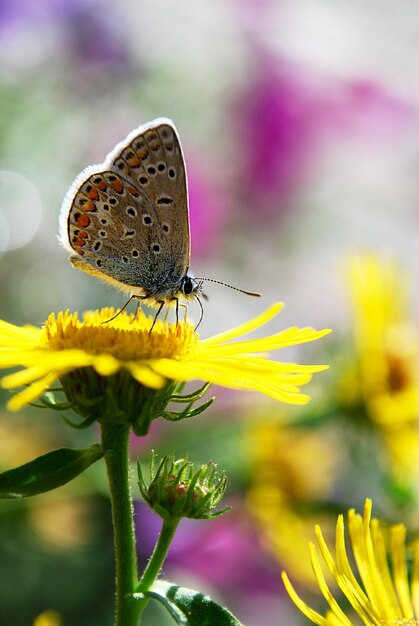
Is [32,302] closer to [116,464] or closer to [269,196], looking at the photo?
[269,196]

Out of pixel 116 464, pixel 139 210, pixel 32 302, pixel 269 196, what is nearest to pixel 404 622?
pixel 116 464

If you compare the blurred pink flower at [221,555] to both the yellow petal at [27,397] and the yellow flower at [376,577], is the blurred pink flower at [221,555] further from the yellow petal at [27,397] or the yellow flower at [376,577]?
the yellow petal at [27,397]

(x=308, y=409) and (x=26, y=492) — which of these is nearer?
(x=26, y=492)

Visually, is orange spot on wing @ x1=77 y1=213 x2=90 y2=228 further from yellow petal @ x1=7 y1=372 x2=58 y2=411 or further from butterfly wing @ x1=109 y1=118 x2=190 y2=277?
yellow petal @ x1=7 y1=372 x2=58 y2=411

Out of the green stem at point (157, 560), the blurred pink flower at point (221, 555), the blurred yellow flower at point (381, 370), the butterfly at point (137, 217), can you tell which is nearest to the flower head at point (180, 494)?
the green stem at point (157, 560)

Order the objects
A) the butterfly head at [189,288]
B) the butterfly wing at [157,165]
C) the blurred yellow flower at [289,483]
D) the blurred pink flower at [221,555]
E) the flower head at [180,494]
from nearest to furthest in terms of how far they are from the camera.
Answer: the flower head at [180,494]
the butterfly wing at [157,165]
the butterfly head at [189,288]
the blurred yellow flower at [289,483]
the blurred pink flower at [221,555]

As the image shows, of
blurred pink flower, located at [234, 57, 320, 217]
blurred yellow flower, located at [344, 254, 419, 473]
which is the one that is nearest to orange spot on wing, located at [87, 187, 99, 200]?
blurred yellow flower, located at [344, 254, 419, 473]

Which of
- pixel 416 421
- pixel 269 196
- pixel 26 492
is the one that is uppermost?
pixel 269 196

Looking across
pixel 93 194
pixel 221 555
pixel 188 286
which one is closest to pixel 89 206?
pixel 93 194
